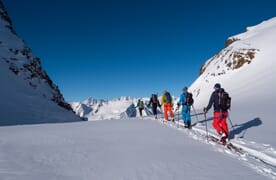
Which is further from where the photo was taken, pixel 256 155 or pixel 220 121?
pixel 220 121

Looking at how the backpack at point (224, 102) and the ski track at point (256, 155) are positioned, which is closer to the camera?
the ski track at point (256, 155)

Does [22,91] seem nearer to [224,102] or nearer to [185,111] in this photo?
[185,111]

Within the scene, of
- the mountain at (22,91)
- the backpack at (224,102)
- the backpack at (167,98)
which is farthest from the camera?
the mountain at (22,91)

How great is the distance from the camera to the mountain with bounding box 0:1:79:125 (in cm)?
2641

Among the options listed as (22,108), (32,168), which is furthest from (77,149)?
(22,108)

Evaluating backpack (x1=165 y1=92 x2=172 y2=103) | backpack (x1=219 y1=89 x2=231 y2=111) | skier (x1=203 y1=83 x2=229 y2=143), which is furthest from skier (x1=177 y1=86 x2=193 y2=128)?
backpack (x1=219 y1=89 x2=231 y2=111)

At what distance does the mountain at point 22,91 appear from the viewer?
1040 inches

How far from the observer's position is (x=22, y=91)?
31859 mm

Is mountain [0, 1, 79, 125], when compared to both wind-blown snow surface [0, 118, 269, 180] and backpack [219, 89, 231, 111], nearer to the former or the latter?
wind-blown snow surface [0, 118, 269, 180]

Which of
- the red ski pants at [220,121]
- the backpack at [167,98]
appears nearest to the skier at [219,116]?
the red ski pants at [220,121]

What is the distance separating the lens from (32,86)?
35812mm

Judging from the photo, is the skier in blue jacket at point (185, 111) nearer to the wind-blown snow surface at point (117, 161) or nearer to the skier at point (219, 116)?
the skier at point (219, 116)

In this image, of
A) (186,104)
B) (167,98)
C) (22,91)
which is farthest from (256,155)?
(22,91)

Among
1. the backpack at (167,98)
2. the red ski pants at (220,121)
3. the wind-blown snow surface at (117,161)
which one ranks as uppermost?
the backpack at (167,98)
